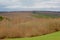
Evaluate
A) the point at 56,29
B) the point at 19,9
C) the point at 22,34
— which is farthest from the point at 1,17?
the point at 56,29

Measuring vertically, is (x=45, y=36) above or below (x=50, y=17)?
below

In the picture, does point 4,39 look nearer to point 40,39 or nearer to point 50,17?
point 40,39

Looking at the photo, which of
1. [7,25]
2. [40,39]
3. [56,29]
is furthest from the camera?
[56,29]

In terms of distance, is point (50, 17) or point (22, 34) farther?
point (50, 17)

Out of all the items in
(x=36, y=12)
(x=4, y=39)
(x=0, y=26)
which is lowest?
(x=4, y=39)
